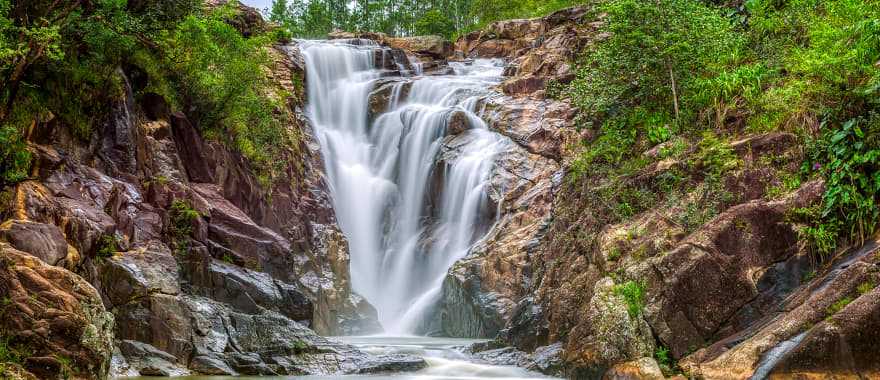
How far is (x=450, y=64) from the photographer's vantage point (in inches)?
1697

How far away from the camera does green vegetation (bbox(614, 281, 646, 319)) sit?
1239cm

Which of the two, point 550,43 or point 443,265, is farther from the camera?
point 550,43

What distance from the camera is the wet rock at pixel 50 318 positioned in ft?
30.4

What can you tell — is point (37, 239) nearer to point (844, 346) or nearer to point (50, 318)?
point (50, 318)

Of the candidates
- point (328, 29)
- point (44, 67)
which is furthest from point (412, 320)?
point (328, 29)

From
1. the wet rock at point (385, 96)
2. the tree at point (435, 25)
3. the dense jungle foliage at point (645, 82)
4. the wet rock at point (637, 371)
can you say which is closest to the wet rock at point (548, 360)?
the wet rock at point (637, 371)

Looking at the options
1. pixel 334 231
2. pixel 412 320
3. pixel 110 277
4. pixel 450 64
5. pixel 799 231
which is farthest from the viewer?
pixel 450 64

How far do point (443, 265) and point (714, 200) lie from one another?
12289 mm

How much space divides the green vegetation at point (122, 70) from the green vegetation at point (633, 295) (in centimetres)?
1156

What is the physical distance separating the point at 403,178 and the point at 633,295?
16.9 metres

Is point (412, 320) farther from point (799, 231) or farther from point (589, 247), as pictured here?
point (799, 231)

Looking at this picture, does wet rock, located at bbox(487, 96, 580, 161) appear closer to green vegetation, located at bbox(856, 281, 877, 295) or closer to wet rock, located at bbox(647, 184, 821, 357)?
wet rock, located at bbox(647, 184, 821, 357)

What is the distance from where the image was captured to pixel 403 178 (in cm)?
2845

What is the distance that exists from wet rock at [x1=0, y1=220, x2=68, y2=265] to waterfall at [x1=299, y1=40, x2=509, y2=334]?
525 inches
